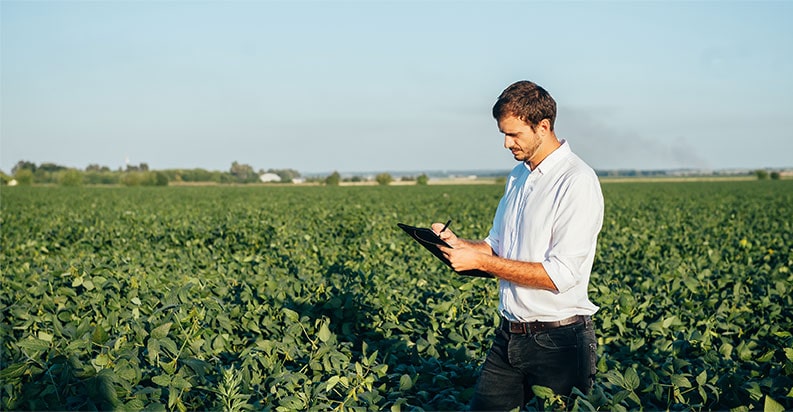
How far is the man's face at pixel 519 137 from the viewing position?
10.6 feet

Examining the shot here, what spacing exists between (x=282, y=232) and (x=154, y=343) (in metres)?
9.71

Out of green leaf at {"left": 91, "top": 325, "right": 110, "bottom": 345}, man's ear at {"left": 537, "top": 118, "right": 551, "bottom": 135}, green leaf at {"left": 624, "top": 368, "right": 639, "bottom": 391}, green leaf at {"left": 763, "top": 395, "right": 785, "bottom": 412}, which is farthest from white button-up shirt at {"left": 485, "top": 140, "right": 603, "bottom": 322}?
green leaf at {"left": 91, "top": 325, "right": 110, "bottom": 345}

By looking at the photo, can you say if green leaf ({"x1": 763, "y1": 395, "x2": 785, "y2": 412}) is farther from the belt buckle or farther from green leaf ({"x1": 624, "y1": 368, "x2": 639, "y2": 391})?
the belt buckle

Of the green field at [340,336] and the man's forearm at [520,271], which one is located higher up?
the man's forearm at [520,271]

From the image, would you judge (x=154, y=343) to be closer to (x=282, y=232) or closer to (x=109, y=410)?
(x=109, y=410)

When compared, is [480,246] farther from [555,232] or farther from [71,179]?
[71,179]

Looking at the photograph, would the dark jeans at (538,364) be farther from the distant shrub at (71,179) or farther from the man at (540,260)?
the distant shrub at (71,179)

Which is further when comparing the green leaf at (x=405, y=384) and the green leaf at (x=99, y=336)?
the green leaf at (x=99, y=336)

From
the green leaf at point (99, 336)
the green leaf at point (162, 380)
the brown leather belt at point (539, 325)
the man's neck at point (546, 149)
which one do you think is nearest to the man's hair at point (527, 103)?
the man's neck at point (546, 149)

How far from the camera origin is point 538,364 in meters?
3.35

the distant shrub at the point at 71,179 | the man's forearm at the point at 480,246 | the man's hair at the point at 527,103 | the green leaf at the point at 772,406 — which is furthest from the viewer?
the distant shrub at the point at 71,179

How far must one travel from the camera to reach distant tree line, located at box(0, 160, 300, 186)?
8081cm

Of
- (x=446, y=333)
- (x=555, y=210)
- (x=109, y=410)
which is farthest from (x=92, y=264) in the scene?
(x=555, y=210)

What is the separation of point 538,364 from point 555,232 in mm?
659
